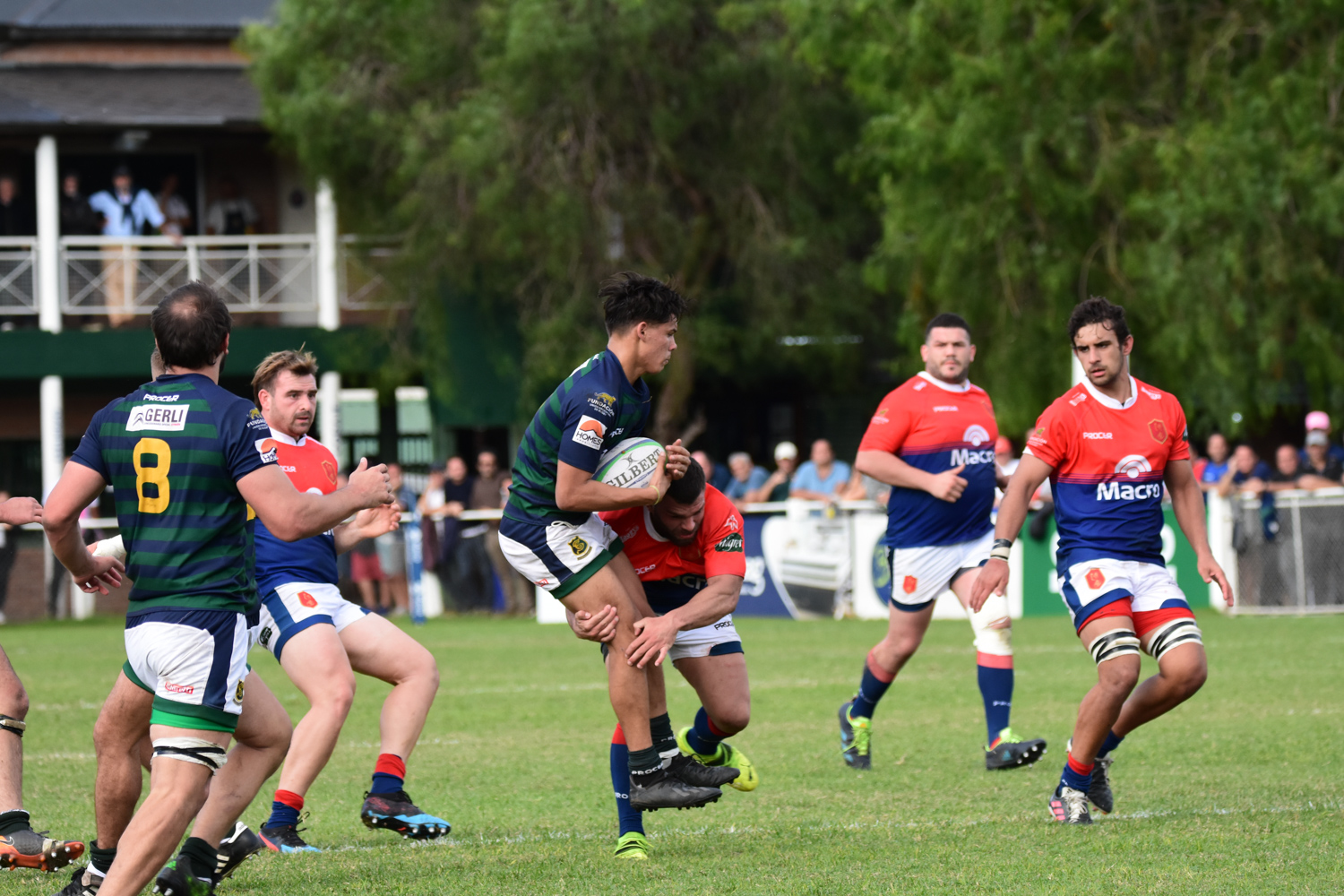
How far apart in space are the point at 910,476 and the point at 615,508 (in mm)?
3302

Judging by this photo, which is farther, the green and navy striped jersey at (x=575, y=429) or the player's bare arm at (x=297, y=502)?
the green and navy striped jersey at (x=575, y=429)

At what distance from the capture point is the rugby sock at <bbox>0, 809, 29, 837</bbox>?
627 centimetres

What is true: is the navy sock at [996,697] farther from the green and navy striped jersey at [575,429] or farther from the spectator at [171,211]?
the spectator at [171,211]

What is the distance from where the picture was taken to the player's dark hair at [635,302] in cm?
621

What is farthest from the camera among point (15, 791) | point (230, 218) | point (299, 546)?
point (230, 218)

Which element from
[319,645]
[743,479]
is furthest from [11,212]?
[319,645]

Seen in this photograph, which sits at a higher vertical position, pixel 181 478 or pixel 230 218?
pixel 230 218

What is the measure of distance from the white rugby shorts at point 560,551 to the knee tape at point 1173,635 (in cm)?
229

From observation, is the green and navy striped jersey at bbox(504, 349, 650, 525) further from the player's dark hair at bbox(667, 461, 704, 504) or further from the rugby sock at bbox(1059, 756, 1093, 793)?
the rugby sock at bbox(1059, 756, 1093, 793)

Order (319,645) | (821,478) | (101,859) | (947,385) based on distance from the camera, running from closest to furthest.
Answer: (101,859) → (319,645) → (947,385) → (821,478)

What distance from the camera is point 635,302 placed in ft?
20.4

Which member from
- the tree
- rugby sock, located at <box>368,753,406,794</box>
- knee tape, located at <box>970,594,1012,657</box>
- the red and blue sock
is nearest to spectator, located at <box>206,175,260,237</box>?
the tree

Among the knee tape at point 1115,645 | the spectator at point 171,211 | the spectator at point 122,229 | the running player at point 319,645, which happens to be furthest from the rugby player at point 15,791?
the spectator at point 171,211

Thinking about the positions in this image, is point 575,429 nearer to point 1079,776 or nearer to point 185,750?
point 185,750
